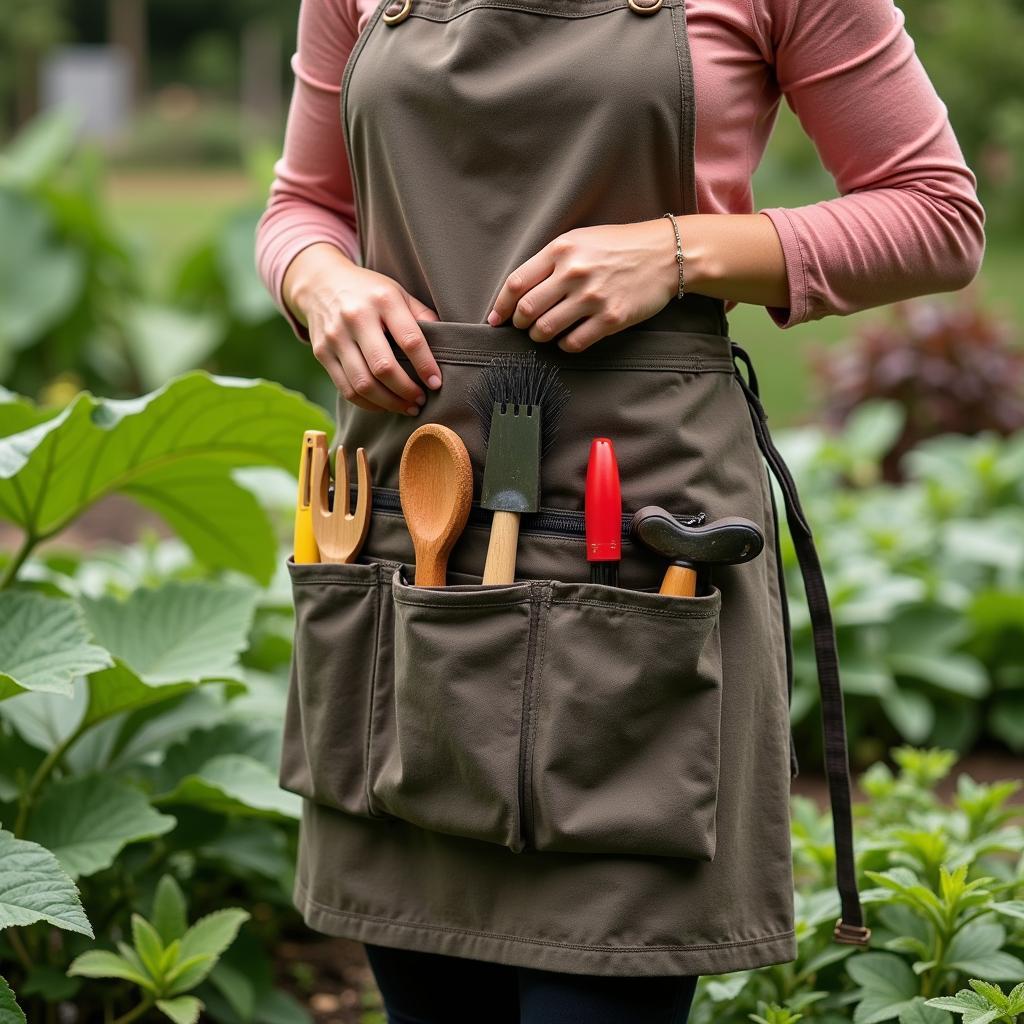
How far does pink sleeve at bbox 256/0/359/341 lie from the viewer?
1674 millimetres

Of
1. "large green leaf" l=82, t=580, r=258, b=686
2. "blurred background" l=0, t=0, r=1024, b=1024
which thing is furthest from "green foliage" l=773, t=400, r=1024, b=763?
"large green leaf" l=82, t=580, r=258, b=686

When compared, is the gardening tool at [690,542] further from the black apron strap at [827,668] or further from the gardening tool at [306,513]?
the gardening tool at [306,513]

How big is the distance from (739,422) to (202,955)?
1.09 meters

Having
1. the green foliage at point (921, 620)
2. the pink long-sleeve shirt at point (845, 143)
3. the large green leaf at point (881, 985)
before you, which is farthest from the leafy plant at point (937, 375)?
the pink long-sleeve shirt at point (845, 143)

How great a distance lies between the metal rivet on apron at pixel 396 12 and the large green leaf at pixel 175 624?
3.20ft

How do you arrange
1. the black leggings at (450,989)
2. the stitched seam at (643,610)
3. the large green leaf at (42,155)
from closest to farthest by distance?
1. the stitched seam at (643,610)
2. the black leggings at (450,989)
3. the large green leaf at (42,155)

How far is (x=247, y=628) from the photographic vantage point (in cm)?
215

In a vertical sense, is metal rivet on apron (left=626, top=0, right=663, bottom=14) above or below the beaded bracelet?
above

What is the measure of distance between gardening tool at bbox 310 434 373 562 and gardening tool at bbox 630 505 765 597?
343 mm

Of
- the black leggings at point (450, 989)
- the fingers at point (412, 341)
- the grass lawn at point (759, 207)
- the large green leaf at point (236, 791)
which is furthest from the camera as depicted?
the grass lawn at point (759, 207)

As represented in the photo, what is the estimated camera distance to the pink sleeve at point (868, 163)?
1421 millimetres

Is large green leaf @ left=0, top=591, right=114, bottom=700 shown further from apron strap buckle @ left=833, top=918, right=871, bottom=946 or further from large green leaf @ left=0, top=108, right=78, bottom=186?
large green leaf @ left=0, top=108, right=78, bottom=186

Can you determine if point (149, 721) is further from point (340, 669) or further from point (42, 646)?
point (340, 669)

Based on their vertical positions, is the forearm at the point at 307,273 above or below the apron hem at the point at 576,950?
above
